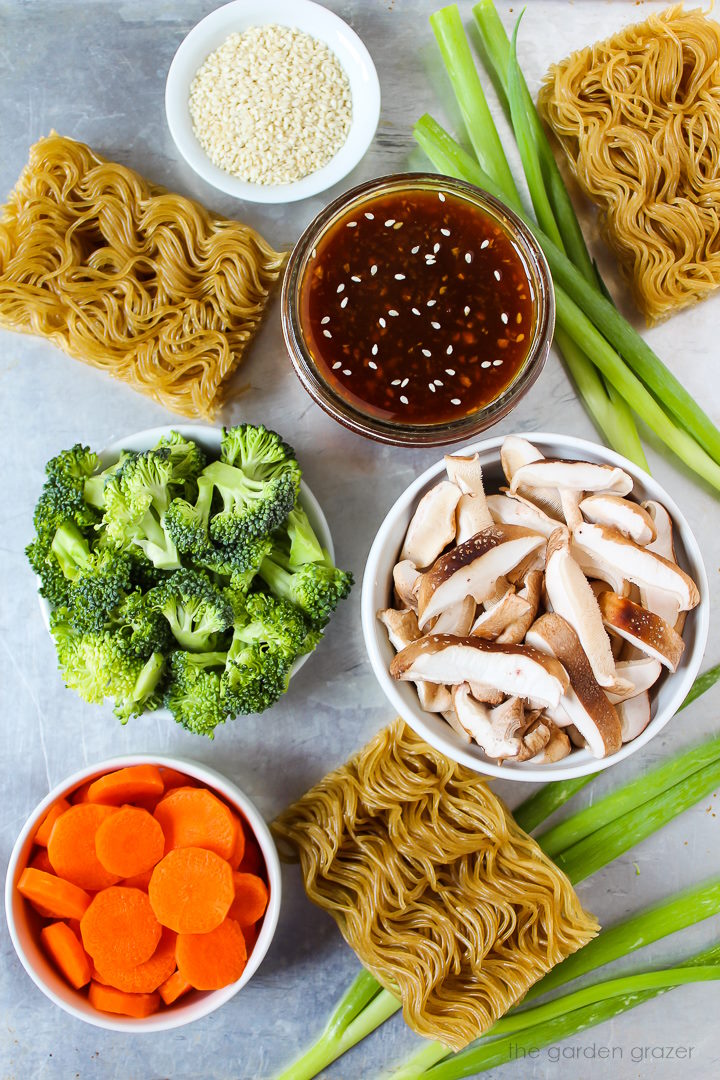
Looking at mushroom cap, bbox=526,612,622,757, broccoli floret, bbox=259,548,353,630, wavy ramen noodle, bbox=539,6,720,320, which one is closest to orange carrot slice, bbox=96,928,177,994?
broccoli floret, bbox=259,548,353,630

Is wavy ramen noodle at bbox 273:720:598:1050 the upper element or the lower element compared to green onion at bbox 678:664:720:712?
lower

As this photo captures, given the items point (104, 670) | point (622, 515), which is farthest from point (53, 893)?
point (622, 515)

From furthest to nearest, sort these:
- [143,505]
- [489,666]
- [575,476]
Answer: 1. [143,505]
2. [575,476]
3. [489,666]

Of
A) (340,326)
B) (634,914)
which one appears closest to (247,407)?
(340,326)

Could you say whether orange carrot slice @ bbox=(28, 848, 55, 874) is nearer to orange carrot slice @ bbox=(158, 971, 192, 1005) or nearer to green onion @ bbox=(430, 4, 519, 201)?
orange carrot slice @ bbox=(158, 971, 192, 1005)

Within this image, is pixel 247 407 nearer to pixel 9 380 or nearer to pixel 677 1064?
pixel 9 380

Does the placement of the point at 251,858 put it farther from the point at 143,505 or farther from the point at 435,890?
the point at 143,505
